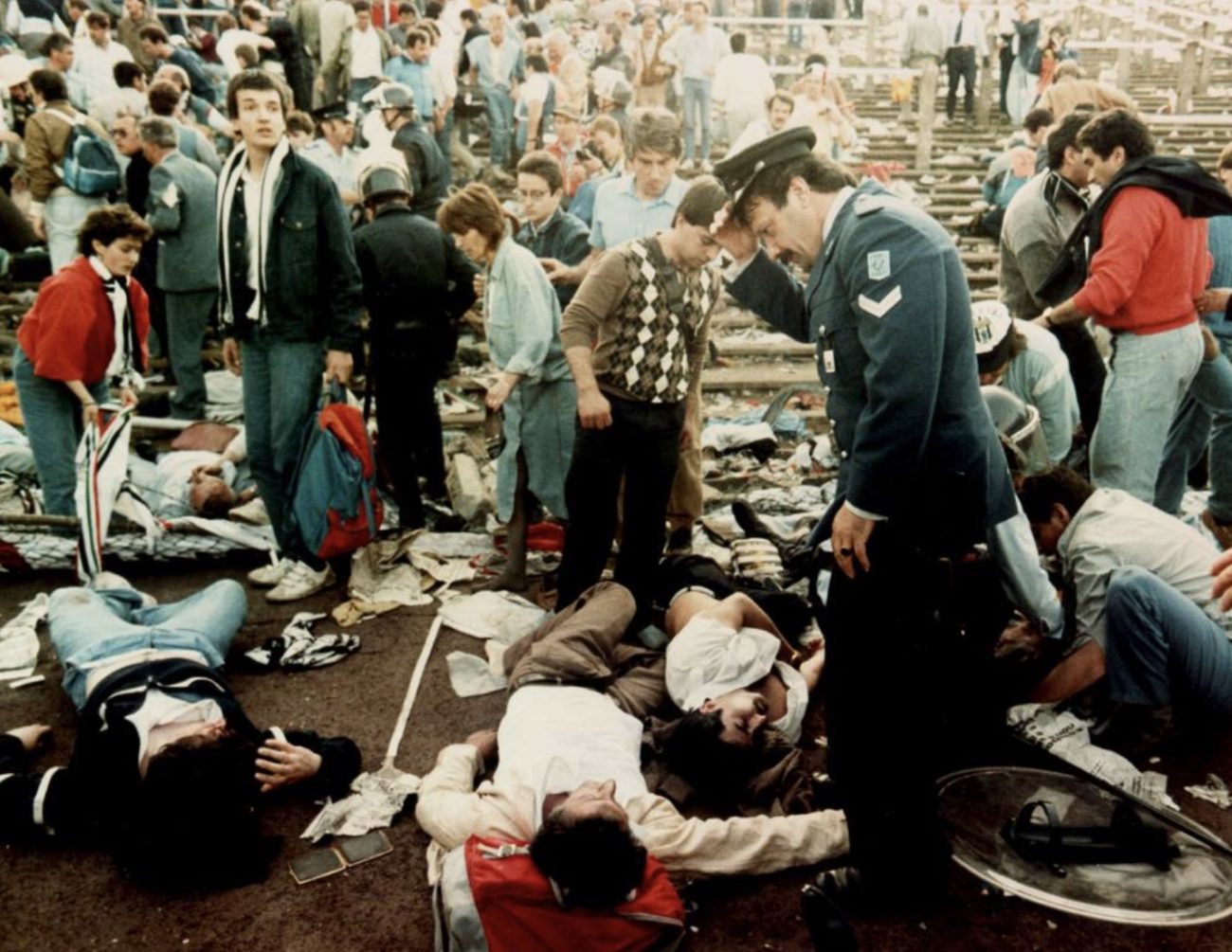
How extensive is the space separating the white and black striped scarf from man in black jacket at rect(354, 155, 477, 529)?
27.7 inches

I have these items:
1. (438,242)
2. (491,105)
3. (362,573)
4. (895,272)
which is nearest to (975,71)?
(491,105)

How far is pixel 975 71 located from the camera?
15031mm

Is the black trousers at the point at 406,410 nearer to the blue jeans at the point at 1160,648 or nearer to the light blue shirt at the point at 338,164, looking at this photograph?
the light blue shirt at the point at 338,164

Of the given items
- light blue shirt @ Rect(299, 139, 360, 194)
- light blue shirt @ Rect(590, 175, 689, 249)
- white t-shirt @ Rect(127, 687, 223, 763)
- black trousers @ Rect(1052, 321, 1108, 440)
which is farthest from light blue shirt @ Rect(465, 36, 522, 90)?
white t-shirt @ Rect(127, 687, 223, 763)

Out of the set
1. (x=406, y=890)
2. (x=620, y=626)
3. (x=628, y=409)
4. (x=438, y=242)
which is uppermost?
(x=438, y=242)

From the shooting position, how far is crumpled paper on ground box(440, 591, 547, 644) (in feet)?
16.3

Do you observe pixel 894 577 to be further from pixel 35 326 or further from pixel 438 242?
pixel 35 326

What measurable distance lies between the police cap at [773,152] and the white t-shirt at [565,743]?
1740 mm

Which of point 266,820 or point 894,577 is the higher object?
point 894,577

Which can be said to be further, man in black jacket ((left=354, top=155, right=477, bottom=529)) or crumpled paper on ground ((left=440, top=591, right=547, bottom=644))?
man in black jacket ((left=354, top=155, right=477, bottom=529))

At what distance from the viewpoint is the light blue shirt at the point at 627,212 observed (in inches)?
229

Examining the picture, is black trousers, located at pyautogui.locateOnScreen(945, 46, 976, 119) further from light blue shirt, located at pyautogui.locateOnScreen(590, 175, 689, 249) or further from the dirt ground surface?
the dirt ground surface

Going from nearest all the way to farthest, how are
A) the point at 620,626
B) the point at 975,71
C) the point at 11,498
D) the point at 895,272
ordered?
the point at 895,272 < the point at 620,626 < the point at 11,498 < the point at 975,71

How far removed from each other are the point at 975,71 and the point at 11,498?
43.1 feet
